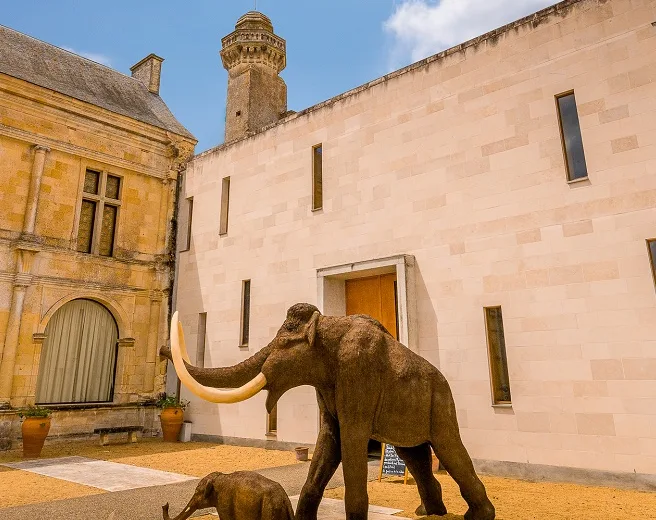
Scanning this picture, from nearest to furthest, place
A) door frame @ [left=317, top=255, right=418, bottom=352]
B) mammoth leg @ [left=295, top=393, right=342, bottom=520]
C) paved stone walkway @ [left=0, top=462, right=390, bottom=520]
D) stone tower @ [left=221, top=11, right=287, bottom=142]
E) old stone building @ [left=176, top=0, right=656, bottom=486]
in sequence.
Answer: mammoth leg @ [left=295, top=393, right=342, bottom=520], paved stone walkway @ [left=0, top=462, right=390, bottom=520], old stone building @ [left=176, top=0, right=656, bottom=486], door frame @ [left=317, top=255, right=418, bottom=352], stone tower @ [left=221, top=11, right=287, bottom=142]

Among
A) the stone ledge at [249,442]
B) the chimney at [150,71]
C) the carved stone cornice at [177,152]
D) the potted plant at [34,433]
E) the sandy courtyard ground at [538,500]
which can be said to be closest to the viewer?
the sandy courtyard ground at [538,500]

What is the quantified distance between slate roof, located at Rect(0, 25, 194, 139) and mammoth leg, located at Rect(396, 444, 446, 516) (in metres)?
12.6

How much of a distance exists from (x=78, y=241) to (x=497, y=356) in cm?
1072

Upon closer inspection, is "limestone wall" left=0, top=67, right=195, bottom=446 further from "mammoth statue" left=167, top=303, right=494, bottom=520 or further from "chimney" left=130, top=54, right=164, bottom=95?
"mammoth statue" left=167, top=303, right=494, bottom=520

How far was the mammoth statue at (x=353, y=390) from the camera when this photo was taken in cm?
375

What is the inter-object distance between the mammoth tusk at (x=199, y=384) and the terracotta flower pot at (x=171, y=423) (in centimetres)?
908

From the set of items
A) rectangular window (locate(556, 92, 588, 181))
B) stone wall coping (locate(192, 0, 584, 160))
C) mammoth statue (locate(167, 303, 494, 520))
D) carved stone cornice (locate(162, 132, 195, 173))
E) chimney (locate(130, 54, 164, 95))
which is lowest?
mammoth statue (locate(167, 303, 494, 520))

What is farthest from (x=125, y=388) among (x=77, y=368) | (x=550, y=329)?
(x=550, y=329)

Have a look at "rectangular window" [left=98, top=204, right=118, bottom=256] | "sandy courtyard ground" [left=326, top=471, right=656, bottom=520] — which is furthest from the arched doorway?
"sandy courtyard ground" [left=326, top=471, right=656, bottom=520]

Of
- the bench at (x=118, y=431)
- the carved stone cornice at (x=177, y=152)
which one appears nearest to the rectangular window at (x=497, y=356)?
the bench at (x=118, y=431)

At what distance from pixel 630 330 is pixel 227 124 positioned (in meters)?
20.2

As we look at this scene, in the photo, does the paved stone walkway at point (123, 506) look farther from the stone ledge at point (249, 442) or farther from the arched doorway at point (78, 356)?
the arched doorway at point (78, 356)

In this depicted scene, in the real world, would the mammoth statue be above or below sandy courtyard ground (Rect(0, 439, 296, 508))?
above

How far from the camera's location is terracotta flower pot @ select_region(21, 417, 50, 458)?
945 cm
